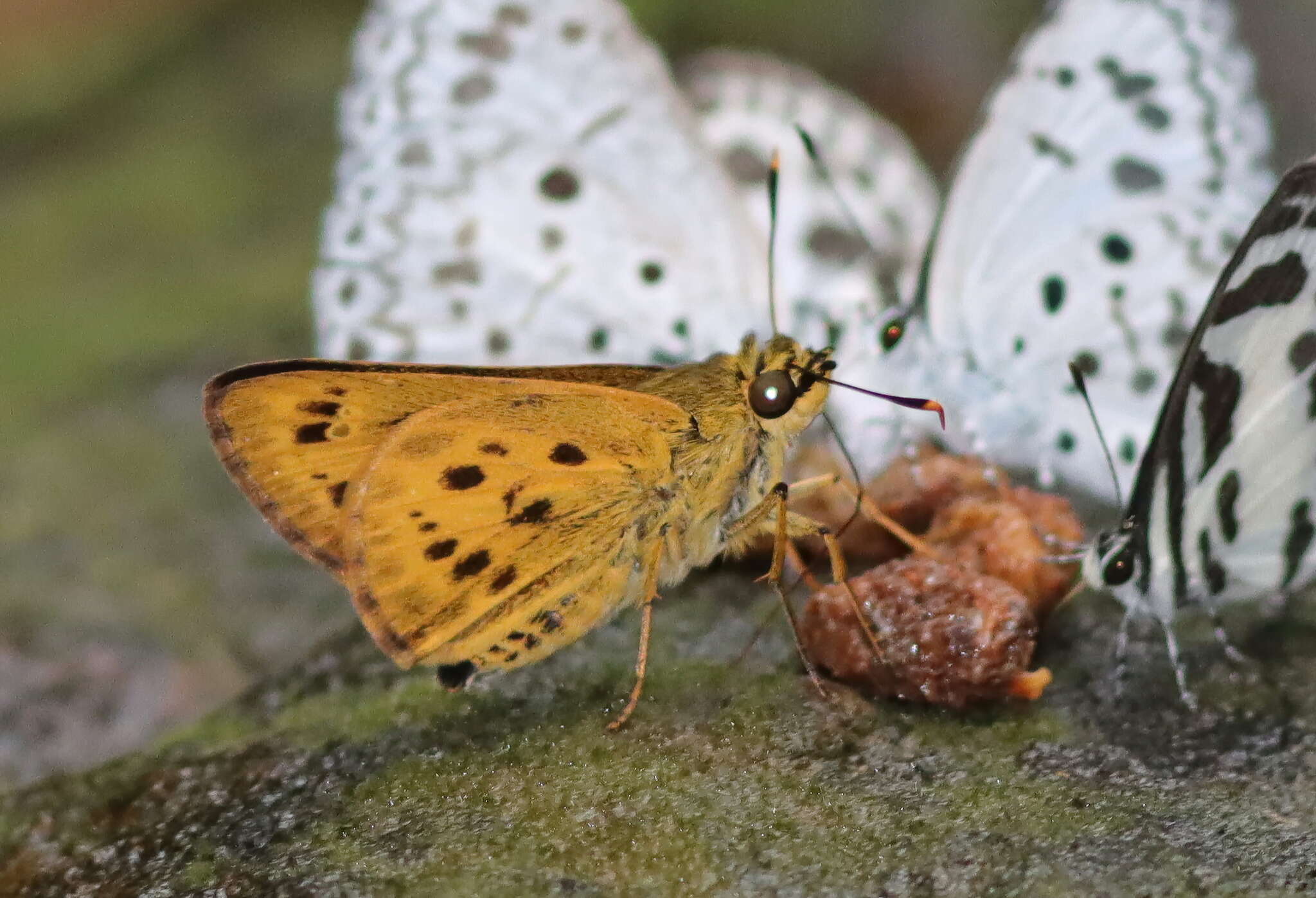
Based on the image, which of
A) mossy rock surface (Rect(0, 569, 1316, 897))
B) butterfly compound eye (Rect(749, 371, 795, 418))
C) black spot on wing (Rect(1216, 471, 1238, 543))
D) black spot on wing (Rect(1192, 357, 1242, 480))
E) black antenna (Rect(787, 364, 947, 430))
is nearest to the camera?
mossy rock surface (Rect(0, 569, 1316, 897))

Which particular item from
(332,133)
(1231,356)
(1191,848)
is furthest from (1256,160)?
(332,133)

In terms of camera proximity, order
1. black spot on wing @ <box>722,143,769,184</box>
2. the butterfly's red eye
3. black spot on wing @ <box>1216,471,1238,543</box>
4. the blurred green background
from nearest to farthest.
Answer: black spot on wing @ <box>1216,471,1238,543</box> → the butterfly's red eye → the blurred green background → black spot on wing @ <box>722,143,769,184</box>

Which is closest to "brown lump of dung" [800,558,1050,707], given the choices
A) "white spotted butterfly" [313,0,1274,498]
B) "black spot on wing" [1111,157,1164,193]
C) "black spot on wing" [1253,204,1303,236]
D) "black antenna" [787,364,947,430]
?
"black antenna" [787,364,947,430]

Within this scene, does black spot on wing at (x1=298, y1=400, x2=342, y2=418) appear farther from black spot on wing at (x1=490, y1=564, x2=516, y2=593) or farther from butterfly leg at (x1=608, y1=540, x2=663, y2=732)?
butterfly leg at (x1=608, y1=540, x2=663, y2=732)

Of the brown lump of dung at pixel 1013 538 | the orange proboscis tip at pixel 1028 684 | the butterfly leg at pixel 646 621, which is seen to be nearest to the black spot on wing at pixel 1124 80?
the brown lump of dung at pixel 1013 538

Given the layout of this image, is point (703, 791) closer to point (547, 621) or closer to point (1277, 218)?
point (547, 621)

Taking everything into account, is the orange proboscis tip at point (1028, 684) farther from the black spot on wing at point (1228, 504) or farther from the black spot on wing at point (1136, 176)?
the black spot on wing at point (1136, 176)

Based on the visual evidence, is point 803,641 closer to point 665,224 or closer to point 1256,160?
point 665,224
